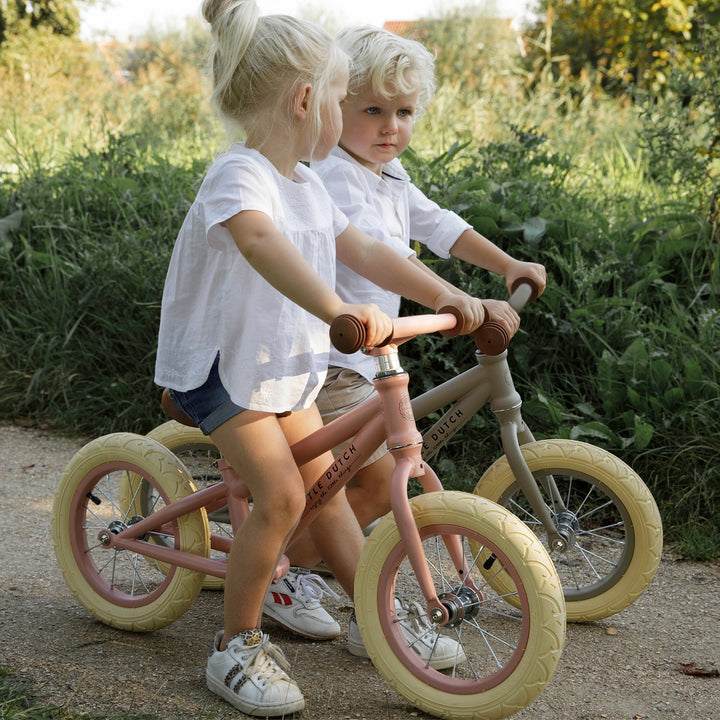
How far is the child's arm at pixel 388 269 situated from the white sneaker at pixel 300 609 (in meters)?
0.93

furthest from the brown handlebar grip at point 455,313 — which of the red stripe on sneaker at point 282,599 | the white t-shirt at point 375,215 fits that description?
the red stripe on sneaker at point 282,599

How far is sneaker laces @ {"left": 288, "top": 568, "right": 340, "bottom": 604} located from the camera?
2.68 metres

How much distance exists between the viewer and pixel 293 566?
2766 mm

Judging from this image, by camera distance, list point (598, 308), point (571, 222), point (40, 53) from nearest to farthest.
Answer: point (598, 308), point (571, 222), point (40, 53)

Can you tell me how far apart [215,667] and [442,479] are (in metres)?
1.69

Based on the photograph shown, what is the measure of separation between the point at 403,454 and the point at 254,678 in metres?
0.64

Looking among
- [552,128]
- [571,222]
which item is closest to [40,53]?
[552,128]

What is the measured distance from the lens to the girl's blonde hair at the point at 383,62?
2494 millimetres

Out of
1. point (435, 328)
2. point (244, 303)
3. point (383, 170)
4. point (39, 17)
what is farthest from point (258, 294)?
point (39, 17)

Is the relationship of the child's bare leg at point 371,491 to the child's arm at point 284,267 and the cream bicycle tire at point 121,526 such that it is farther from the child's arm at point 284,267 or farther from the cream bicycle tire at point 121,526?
the child's arm at point 284,267

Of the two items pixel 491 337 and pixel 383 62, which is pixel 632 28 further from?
pixel 491 337

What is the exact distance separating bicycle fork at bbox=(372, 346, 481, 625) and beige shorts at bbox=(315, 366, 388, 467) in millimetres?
495

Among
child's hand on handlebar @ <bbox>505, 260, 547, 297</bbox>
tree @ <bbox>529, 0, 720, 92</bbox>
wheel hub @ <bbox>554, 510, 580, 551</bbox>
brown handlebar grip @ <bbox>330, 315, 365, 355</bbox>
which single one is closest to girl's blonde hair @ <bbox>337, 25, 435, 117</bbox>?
child's hand on handlebar @ <bbox>505, 260, 547, 297</bbox>

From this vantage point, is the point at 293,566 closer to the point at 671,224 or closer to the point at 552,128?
the point at 671,224
